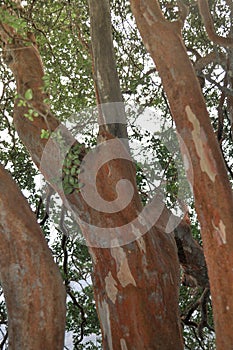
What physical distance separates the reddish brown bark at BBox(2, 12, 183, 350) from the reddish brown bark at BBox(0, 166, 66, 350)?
41 cm

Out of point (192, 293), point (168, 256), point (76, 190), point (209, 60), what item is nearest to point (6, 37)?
point (76, 190)

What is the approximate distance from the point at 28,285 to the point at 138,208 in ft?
3.63

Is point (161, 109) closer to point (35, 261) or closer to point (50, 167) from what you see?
point (50, 167)

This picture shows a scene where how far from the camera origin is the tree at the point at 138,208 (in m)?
3.45

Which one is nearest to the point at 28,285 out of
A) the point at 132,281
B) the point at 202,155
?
the point at 132,281

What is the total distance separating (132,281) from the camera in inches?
145

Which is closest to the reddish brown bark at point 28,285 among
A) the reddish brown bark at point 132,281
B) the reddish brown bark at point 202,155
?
the reddish brown bark at point 132,281

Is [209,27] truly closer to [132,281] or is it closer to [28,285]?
[132,281]

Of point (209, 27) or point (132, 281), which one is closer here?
point (132, 281)

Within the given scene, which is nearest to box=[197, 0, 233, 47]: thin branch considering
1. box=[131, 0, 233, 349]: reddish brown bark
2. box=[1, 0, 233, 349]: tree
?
box=[1, 0, 233, 349]: tree

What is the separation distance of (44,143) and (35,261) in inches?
46.4

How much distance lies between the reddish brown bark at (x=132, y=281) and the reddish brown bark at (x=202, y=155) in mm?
444

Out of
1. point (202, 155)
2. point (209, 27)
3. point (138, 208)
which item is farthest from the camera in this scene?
point (209, 27)

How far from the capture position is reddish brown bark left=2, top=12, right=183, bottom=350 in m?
3.59
